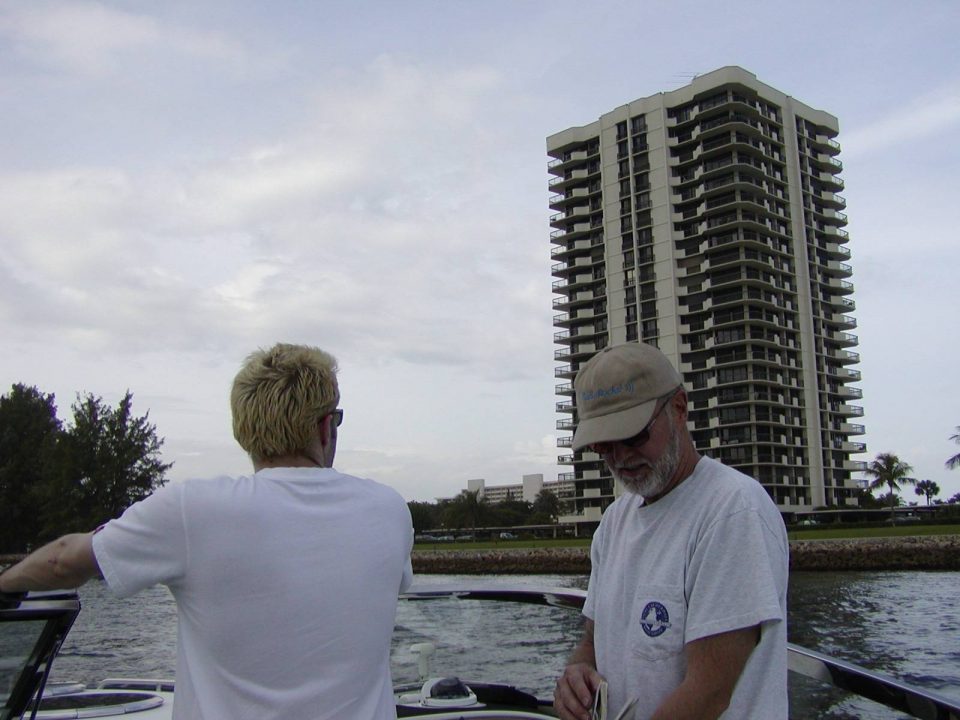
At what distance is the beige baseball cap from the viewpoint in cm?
201

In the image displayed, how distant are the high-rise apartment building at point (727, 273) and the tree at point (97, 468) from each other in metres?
35.8

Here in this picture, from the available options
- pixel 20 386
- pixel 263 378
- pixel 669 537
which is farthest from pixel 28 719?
pixel 20 386

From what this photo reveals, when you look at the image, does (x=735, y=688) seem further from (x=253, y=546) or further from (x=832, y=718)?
(x=832, y=718)

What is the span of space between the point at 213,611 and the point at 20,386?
83.8 metres

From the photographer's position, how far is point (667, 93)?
8400 cm

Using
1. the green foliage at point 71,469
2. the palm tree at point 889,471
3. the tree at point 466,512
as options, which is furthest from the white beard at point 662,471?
the tree at point 466,512

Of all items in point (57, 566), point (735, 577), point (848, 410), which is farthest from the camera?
point (848, 410)

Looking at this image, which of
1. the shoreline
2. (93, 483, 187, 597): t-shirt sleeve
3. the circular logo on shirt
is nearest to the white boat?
the circular logo on shirt

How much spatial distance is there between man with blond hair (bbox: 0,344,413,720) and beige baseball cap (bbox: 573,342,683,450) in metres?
0.54

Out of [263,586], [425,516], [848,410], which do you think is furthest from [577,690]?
[425,516]

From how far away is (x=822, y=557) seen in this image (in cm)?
5206

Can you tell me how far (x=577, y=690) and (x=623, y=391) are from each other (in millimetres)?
778

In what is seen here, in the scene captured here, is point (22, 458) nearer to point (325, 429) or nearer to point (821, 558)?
point (821, 558)

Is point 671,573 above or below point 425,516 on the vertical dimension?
above
